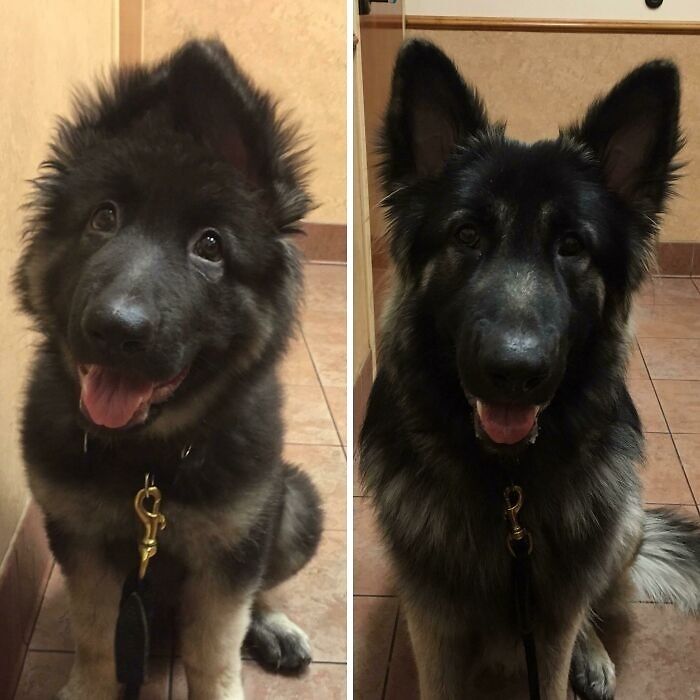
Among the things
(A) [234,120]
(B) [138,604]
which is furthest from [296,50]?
(B) [138,604]

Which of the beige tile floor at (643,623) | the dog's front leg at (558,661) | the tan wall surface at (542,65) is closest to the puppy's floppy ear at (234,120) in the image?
the beige tile floor at (643,623)

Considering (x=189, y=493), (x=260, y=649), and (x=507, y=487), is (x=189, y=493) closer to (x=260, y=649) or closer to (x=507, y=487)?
(x=260, y=649)

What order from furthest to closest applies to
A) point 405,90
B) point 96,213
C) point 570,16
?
point 570,16
point 405,90
point 96,213

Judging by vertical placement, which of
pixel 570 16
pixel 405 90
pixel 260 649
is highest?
pixel 570 16

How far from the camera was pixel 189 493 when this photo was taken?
0.88 metres

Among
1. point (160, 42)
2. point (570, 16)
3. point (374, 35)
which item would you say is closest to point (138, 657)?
point (160, 42)

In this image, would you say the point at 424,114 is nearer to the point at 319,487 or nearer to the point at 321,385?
the point at 321,385

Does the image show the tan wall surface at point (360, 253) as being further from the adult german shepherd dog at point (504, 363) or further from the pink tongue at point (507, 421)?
the pink tongue at point (507, 421)

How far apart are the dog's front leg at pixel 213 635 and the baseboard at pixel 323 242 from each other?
0.42 m

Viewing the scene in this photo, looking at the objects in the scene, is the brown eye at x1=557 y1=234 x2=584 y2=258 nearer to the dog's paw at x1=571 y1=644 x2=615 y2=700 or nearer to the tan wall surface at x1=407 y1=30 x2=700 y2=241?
the dog's paw at x1=571 y1=644 x2=615 y2=700

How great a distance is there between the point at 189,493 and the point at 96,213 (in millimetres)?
319

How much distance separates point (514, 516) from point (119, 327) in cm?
82

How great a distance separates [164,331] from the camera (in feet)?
2.43

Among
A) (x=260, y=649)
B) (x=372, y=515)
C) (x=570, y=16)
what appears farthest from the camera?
(x=570, y=16)
